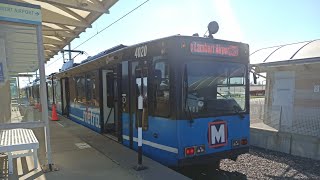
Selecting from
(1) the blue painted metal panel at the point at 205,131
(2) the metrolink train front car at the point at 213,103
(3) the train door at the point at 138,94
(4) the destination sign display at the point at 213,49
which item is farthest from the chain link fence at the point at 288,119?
(3) the train door at the point at 138,94

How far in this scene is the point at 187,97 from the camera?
4.65 m

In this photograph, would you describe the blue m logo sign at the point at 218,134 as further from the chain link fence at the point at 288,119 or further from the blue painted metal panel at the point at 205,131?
the chain link fence at the point at 288,119

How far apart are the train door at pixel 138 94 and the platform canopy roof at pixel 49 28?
2.08 meters

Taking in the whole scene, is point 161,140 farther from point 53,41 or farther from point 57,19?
→ point 53,41

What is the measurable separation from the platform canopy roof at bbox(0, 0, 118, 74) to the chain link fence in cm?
695

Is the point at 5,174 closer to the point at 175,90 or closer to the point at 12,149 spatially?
the point at 12,149

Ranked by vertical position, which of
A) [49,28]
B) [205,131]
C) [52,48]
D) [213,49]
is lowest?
[205,131]

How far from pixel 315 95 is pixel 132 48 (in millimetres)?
7167

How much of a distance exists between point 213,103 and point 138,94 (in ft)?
5.03

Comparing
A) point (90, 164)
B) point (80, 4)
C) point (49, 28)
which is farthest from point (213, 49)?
point (49, 28)

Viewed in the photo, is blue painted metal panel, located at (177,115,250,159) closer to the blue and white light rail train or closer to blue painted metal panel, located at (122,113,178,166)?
the blue and white light rail train

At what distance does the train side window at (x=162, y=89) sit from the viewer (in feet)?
15.4

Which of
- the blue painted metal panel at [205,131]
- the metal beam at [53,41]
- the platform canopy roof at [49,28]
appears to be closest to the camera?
the blue painted metal panel at [205,131]

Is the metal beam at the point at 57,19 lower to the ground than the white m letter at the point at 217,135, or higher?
higher
